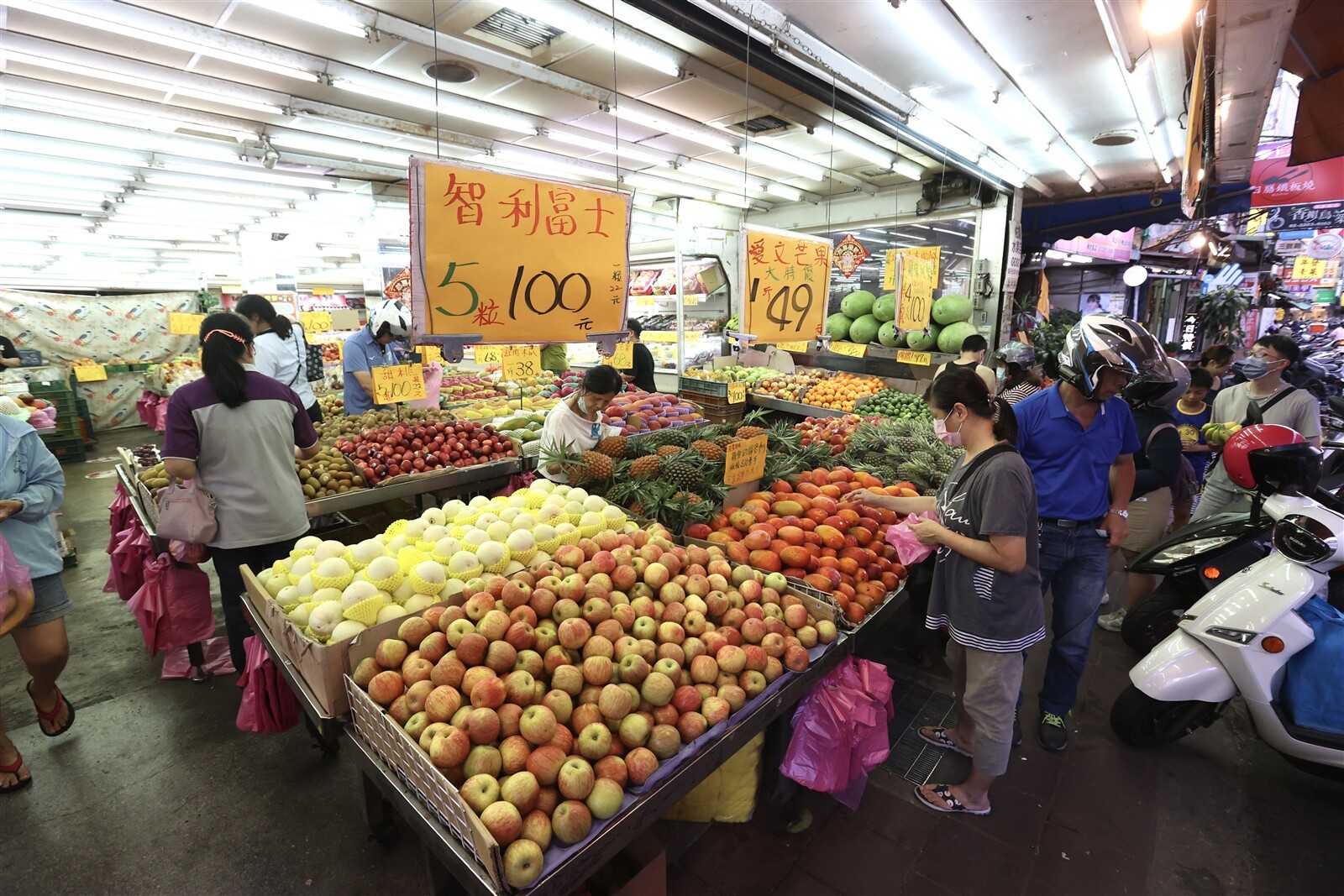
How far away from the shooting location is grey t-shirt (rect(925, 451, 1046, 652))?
7.08ft

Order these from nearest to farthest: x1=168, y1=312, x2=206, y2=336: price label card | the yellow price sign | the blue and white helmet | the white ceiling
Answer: the blue and white helmet
the white ceiling
x1=168, y1=312, x2=206, y2=336: price label card
the yellow price sign

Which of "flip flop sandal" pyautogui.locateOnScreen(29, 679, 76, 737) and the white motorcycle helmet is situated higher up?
the white motorcycle helmet

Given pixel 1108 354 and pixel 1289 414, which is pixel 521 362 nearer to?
pixel 1108 354

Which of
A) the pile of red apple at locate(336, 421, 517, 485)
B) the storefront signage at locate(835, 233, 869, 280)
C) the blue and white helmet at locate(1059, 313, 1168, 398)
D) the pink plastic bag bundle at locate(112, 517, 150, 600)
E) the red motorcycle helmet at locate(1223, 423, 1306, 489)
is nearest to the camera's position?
the blue and white helmet at locate(1059, 313, 1168, 398)

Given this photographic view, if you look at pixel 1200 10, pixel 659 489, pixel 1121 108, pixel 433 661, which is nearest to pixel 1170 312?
pixel 1121 108

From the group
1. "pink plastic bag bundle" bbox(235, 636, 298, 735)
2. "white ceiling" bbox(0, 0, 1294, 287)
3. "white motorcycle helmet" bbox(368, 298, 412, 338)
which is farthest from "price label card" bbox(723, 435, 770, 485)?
"white motorcycle helmet" bbox(368, 298, 412, 338)

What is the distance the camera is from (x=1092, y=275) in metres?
14.5

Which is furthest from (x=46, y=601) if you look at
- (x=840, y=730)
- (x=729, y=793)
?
(x=840, y=730)

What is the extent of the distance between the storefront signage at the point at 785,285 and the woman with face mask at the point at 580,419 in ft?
3.84

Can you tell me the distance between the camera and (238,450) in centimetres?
297

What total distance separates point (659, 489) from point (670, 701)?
135 centimetres

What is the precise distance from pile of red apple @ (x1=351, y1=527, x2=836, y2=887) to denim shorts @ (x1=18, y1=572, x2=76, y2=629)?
90.1 inches

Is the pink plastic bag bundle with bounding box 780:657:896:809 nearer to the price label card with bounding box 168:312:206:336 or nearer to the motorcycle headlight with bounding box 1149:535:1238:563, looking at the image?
the motorcycle headlight with bounding box 1149:535:1238:563

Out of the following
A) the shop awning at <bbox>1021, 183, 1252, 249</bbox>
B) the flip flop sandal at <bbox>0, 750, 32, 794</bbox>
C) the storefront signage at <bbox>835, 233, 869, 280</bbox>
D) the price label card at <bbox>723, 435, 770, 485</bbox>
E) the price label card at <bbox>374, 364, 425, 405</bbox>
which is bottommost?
the flip flop sandal at <bbox>0, 750, 32, 794</bbox>
